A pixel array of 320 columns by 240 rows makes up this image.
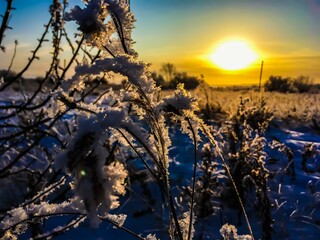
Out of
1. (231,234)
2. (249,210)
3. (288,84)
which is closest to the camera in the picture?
(231,234)

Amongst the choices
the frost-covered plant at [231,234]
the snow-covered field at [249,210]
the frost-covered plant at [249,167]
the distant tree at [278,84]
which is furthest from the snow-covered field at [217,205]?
the distant tree at [278,84]

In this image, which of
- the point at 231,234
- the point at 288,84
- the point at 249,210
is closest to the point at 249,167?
the point at 249,210

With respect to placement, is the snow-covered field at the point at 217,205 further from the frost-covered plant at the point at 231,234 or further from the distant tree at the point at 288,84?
the distant tree at the point at 288,84

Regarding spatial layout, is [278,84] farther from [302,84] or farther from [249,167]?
[249,167]

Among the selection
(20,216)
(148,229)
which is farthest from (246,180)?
(20,216)

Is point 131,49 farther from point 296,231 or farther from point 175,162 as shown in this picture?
point 175,162

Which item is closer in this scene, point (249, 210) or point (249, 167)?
point (249, 210)

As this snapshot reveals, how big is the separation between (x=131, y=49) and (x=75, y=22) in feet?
0.79

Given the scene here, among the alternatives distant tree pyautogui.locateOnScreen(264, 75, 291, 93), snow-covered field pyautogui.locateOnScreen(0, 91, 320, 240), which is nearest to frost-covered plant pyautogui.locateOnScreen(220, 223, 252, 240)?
snow-covered field pyautogui.locateOnScreen(0, 91, 320, 240)

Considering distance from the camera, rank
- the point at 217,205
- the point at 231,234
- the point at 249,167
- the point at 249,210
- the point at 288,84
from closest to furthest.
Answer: the point at 231,234 < the point at 249,210 < the point at 217,205 < the point at 249,167 < the point at 288,84

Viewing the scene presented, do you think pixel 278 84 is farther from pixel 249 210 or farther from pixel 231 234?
pixel 231 234

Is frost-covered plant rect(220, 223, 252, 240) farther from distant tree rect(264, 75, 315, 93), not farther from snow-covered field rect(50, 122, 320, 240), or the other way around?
distant tree rect(264, 75, 315, 93)

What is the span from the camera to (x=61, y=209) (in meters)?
1.19

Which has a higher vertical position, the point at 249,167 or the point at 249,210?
the point at 249,167
